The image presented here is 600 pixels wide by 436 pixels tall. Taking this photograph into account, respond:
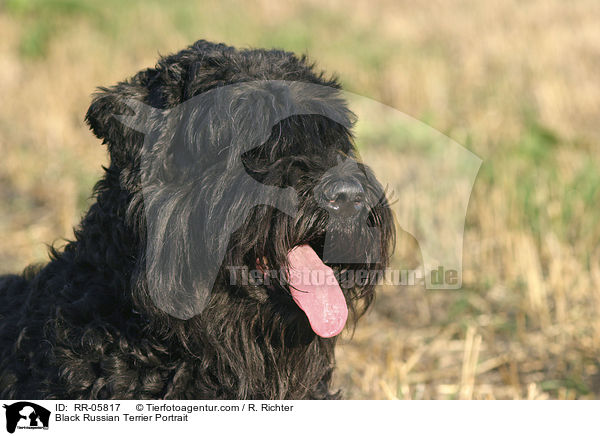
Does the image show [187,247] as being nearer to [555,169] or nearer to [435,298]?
[435,298]

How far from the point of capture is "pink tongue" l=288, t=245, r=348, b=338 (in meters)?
2.96

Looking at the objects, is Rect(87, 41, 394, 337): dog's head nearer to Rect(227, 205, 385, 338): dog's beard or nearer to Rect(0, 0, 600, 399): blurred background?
Rect(227, 205, 385, 338): dog's beard

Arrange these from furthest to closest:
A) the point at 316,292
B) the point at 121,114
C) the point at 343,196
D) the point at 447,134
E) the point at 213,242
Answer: the point at 447,134, the point at 121,114, the point at 316,292, the point at 213,242, the point at 343,196

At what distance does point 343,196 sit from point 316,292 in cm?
47

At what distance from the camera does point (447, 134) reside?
31.1 ft

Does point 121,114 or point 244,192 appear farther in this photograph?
point 121,114

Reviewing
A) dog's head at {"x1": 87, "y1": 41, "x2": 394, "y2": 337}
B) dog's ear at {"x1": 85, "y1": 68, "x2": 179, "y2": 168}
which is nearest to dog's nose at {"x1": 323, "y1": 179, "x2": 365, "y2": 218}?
dog's head at {"x1": 87, "y1": 41, "x2": 394, "y2": 337}
